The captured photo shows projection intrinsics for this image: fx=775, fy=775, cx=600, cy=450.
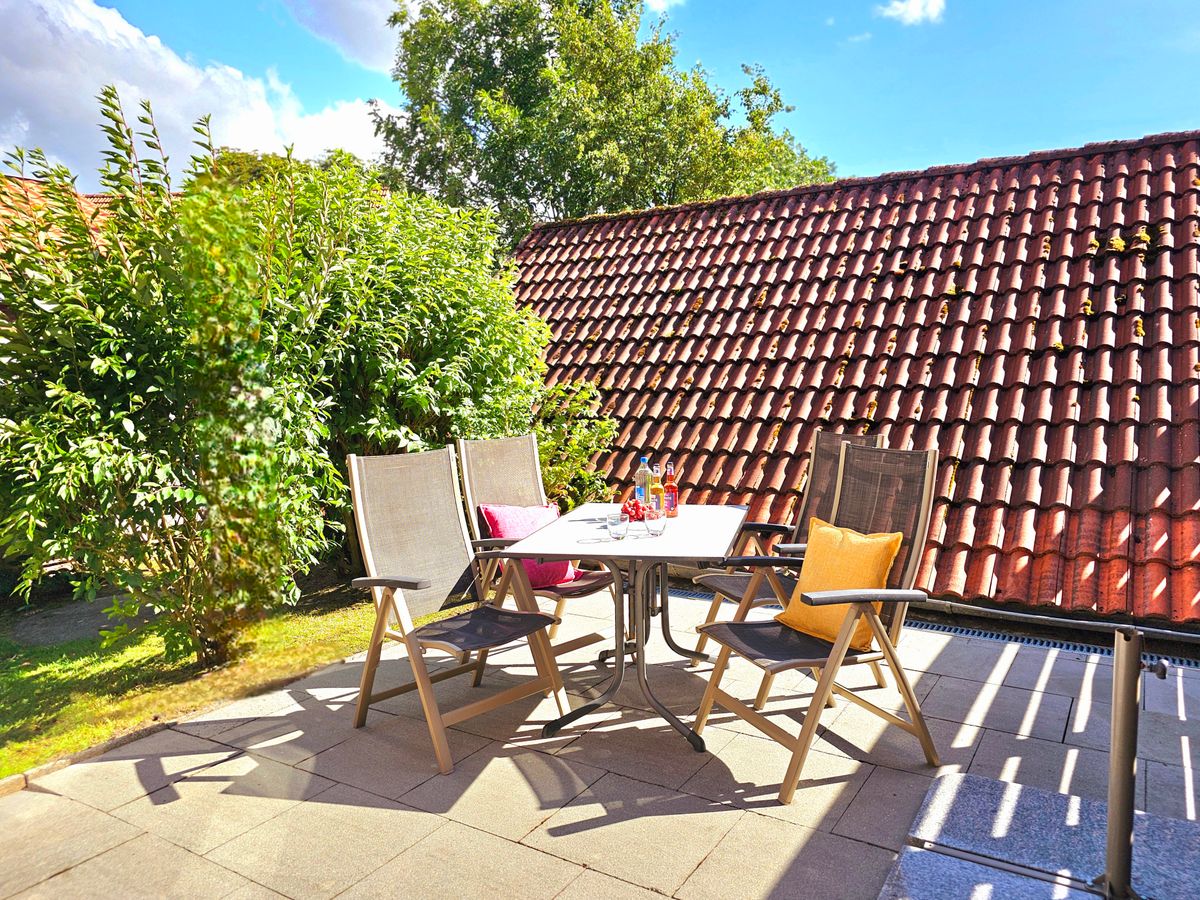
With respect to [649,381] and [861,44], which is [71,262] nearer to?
[649,381]

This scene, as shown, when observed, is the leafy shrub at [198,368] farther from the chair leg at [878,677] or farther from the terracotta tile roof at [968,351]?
the chair leg at [878,677]

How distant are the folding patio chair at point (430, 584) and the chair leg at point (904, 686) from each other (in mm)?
1437

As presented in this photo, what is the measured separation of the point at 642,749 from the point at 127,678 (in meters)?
3.42

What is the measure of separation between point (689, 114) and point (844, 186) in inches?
494

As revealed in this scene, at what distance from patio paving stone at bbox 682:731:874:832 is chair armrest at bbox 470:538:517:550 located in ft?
5.18

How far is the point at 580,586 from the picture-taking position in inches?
164

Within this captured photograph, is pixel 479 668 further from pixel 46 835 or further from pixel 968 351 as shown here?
pixel 968 351

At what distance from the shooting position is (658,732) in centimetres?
353

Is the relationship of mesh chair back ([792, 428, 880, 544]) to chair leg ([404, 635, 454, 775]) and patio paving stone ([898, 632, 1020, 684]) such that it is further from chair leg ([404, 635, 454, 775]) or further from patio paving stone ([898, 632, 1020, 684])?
chair leg ([404, 635, 454, 775])

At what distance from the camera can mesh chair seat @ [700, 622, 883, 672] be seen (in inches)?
117

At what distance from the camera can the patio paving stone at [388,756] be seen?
3.16 m

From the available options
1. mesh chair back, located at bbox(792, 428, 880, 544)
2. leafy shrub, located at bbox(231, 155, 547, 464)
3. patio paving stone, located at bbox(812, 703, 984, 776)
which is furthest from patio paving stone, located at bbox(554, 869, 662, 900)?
leafy shrub, located at bbox(231, 155, 547, 464)

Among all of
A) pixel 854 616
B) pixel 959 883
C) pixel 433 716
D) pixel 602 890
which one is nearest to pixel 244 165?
pixel 433 716

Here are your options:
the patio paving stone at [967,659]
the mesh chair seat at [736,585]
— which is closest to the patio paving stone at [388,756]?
the mesh chair seat at [736,585]
